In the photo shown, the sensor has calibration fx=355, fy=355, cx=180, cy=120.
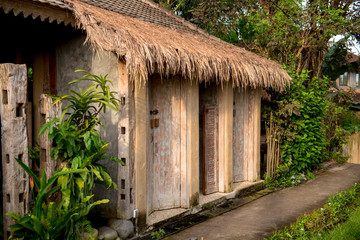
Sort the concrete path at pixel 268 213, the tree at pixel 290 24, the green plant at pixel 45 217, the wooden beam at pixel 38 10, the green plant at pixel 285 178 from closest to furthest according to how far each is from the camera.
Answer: the green plant at pixel 45 217, the wooden beam at pixel 38 10, the concrete path at pixel 268 213, the green plant at pixel 285 178, the tree at pixel 290 24

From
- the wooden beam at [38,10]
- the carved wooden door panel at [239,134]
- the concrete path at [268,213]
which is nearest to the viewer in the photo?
the wooden beam at [38,10]

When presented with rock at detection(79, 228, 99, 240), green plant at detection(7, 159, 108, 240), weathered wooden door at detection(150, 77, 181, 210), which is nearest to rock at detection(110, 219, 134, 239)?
rock at detection(79, 228, 99, 240)

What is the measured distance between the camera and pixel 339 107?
11047 mm

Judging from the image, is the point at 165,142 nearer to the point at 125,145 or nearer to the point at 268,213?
the point at 125,145

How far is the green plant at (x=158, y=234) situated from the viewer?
500cm

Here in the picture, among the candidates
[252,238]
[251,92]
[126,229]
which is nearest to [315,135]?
[251,92]

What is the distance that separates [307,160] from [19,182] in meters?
6.73

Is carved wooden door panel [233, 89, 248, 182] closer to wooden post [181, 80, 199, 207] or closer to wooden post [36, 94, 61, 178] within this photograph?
wooden post [181, 80, 199, 207]

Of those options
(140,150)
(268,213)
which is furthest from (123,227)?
(268,213)

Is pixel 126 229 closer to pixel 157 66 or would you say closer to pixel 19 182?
pixel 19 182

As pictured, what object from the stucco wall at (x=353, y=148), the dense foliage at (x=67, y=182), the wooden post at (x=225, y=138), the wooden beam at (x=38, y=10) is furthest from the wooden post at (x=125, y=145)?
the stucco wall at (x=353, y=148)

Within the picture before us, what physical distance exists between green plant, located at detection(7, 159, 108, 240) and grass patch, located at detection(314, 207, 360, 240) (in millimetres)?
3357

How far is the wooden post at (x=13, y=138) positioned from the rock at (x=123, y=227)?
1.39m

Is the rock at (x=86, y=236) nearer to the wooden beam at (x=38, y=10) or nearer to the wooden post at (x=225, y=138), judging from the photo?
the wooden beam at (x=38, y=10)
